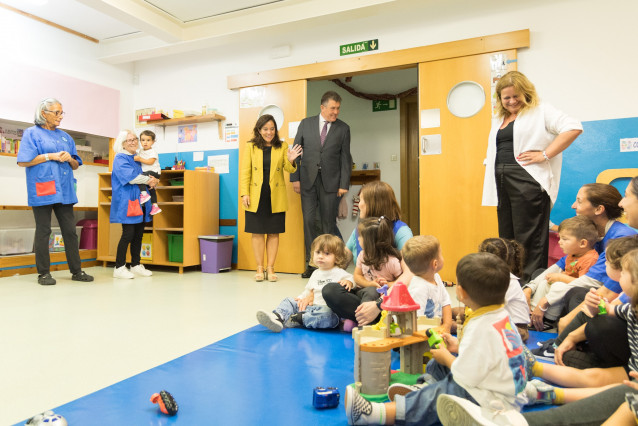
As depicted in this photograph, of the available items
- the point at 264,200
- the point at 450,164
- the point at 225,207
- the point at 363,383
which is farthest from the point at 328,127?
the point at 363,383

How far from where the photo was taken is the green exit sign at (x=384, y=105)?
18.6 feet

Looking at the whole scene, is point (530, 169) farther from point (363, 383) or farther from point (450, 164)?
point (363, 383)

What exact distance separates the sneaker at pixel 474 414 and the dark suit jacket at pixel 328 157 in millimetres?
3127

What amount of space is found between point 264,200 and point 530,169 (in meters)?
2.37

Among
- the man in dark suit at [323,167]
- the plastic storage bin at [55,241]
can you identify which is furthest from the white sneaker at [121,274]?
the man in dark suit at [323,167]

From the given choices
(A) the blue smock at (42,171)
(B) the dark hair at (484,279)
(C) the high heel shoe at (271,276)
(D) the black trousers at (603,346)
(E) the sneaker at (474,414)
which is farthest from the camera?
(C) the high heel shoe at (271,276)

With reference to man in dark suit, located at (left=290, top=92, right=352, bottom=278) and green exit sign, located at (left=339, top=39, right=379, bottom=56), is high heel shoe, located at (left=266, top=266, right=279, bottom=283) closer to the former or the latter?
man in dark suit, located at (left=290, top=92, right=352, bottom=278)

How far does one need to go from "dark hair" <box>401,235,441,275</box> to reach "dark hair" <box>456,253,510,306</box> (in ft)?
1.76

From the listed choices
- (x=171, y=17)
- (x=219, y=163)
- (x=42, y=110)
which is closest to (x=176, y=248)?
(x=219, y=163)

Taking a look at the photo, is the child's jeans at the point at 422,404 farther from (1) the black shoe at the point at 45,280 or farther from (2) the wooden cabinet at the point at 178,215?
(2) the wooden cabinet at the point at 178,215

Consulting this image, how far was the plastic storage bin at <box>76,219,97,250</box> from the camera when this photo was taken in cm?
496

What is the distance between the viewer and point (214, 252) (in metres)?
4.44

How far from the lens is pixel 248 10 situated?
4.31 meters

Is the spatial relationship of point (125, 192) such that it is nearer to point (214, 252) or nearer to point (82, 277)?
point (82, 277)
